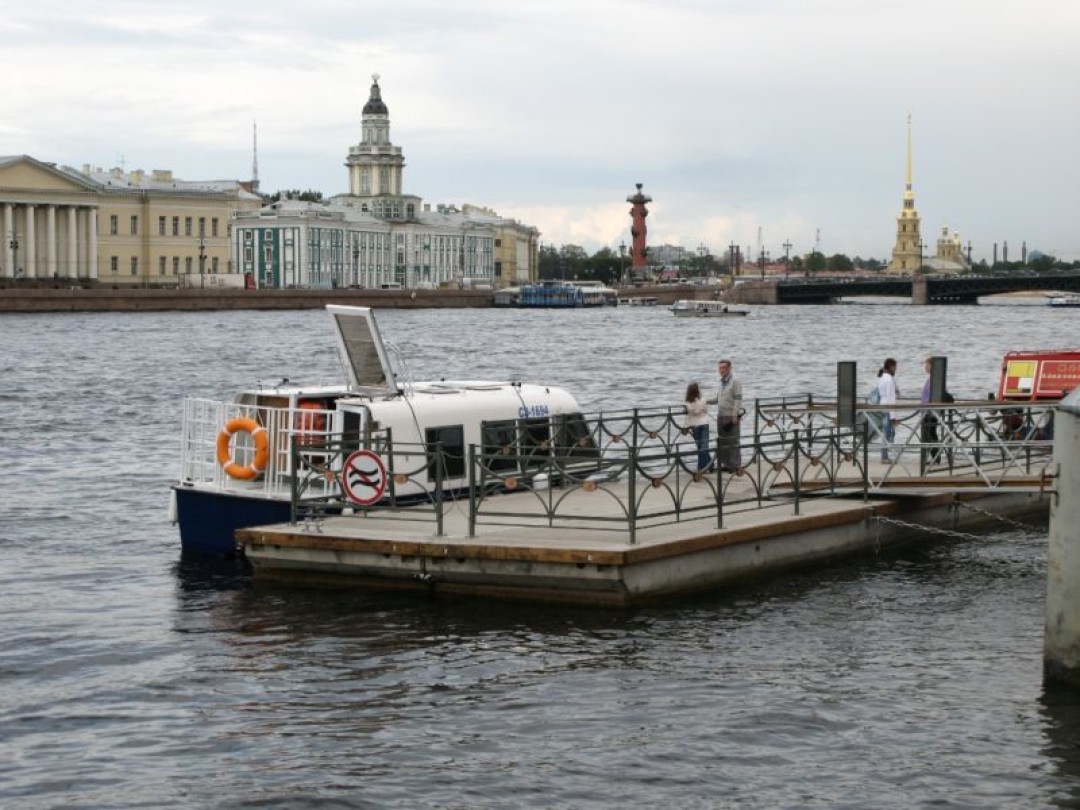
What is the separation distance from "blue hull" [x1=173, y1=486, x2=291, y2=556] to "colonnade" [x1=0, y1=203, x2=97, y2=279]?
110 metres

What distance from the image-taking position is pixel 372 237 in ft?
563

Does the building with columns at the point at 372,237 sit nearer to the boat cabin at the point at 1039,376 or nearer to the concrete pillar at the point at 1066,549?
the boat cabin at the point at 1039,376

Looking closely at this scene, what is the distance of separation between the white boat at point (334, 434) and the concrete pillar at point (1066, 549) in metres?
5.82

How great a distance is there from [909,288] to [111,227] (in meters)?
70.0

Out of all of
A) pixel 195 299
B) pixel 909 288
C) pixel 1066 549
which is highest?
pixel 909 288

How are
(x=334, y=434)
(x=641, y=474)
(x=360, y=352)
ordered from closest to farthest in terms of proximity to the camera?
(x=334, y=434) < (x=641, y=474) < (x=360, y=352)

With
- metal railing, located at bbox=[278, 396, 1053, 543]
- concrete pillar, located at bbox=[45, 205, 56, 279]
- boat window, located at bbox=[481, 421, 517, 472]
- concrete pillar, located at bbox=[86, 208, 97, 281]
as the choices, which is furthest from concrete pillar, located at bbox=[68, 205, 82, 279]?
boat window, located at bbox=[481, 421, 517, 472]

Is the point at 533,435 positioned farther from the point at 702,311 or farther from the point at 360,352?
the point at 702,311

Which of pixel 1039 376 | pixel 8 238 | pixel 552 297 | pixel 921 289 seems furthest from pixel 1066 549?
pixel 921 289

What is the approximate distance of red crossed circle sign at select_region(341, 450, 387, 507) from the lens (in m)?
16.1

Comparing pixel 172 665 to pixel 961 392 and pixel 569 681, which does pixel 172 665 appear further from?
pixel 961 392

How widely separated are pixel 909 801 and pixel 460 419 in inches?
328

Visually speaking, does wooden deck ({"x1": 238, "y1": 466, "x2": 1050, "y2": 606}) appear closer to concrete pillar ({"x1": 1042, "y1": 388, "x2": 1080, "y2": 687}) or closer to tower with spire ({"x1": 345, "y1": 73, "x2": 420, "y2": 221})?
concrete pillar ({"x1": 1042, "y1": 388, "x2": 1080, "y2": 687})

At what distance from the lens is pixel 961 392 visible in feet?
150
